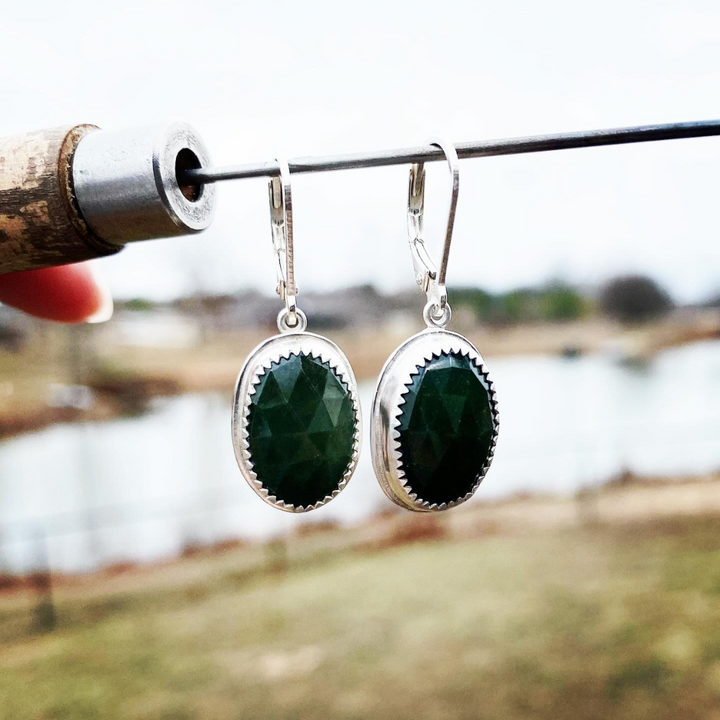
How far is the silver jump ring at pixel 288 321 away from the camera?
1.00 m

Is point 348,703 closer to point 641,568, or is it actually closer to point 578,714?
point 578,714

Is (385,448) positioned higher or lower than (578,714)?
higher

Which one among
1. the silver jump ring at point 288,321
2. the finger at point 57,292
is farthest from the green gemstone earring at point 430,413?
the finger at point 57,292

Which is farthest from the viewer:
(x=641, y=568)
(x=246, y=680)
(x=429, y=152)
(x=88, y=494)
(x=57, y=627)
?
(x=88, y=494)

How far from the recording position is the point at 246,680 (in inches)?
221

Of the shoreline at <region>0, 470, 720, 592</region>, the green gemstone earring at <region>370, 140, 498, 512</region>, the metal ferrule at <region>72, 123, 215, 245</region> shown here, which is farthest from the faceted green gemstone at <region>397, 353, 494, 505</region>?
the shoreline at <region>0, 470, 720, 592</region>

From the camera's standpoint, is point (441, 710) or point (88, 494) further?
point (88, 494)

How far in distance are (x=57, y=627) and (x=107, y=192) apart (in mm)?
7433

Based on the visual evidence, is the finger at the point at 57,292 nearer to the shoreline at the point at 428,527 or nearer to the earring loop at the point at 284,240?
the earring loop at the point at 284,240

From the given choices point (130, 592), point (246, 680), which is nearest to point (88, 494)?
point (130, 592)

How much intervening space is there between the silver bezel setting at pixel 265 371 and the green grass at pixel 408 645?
15.7 ft

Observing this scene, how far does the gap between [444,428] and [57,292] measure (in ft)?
3.20

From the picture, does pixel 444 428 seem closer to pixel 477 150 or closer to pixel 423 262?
pixel 423 262

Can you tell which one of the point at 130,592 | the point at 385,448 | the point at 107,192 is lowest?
the point at 130,592
